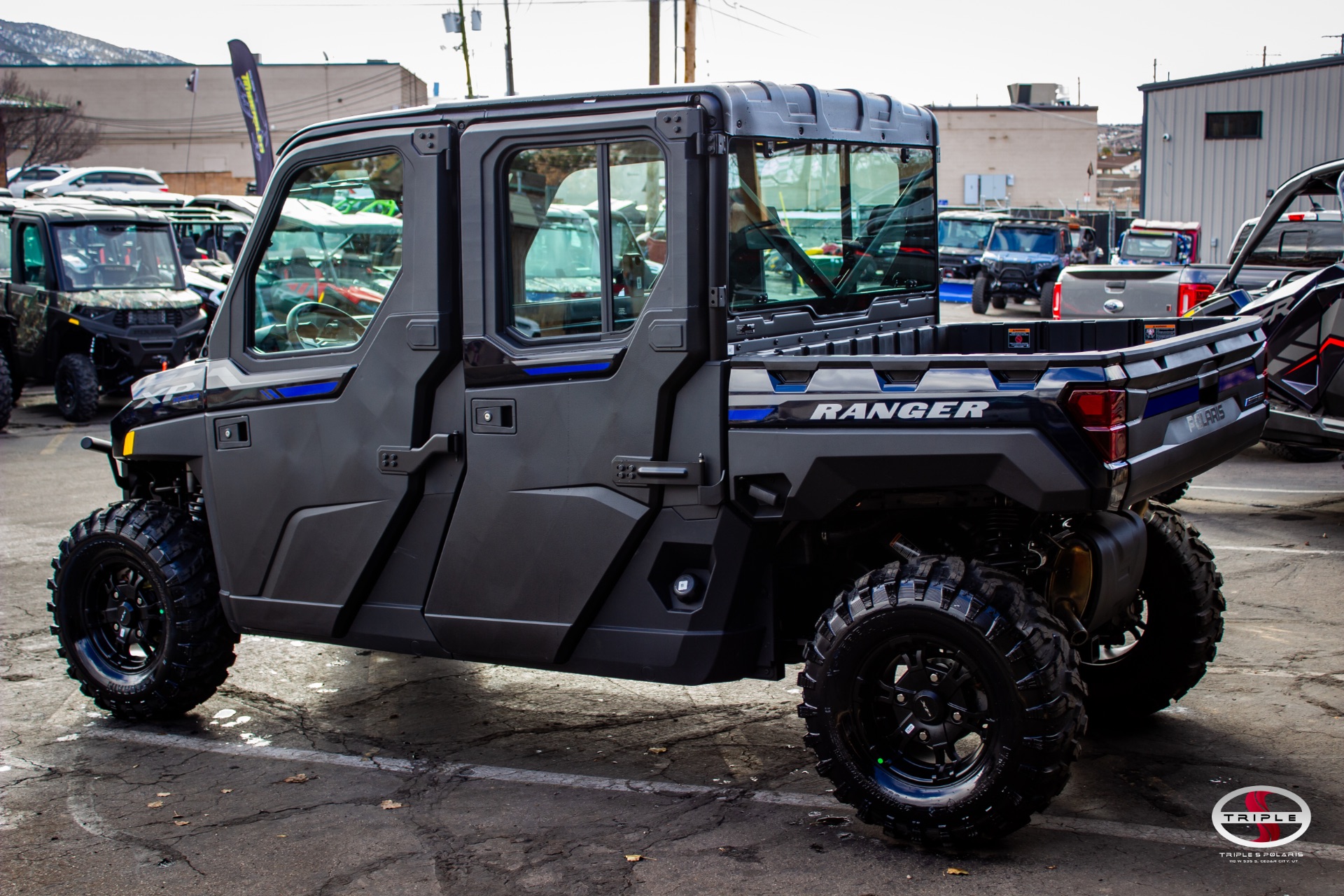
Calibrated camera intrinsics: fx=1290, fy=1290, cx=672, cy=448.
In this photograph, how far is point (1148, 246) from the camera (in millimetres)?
26172

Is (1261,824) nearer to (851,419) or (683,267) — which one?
(851,419)

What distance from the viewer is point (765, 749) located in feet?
16.4

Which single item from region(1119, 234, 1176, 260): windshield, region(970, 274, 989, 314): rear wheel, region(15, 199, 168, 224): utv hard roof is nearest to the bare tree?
region(15, 199, 168, 224): utv hard roof

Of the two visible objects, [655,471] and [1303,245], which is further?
[1303,245]

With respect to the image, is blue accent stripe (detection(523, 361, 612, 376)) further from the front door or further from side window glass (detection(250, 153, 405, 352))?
side window glass (detection(250, 153, 405, 352))

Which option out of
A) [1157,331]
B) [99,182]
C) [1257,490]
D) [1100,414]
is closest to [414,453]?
[1100,414]

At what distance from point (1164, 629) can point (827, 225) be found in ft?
6.70

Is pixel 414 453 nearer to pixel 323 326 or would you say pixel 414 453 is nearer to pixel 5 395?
pixel 323 326

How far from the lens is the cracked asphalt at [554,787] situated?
3.95m

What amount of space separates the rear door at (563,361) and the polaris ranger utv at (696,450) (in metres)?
0.01

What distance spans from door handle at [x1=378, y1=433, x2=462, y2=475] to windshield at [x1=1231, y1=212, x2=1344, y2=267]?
1014cm

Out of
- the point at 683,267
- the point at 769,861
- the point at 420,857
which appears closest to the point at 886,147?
the point at 683,267

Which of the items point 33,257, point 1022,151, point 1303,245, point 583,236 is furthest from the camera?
→ point 1022,151

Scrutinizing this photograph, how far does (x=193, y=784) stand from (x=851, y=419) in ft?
9.28
